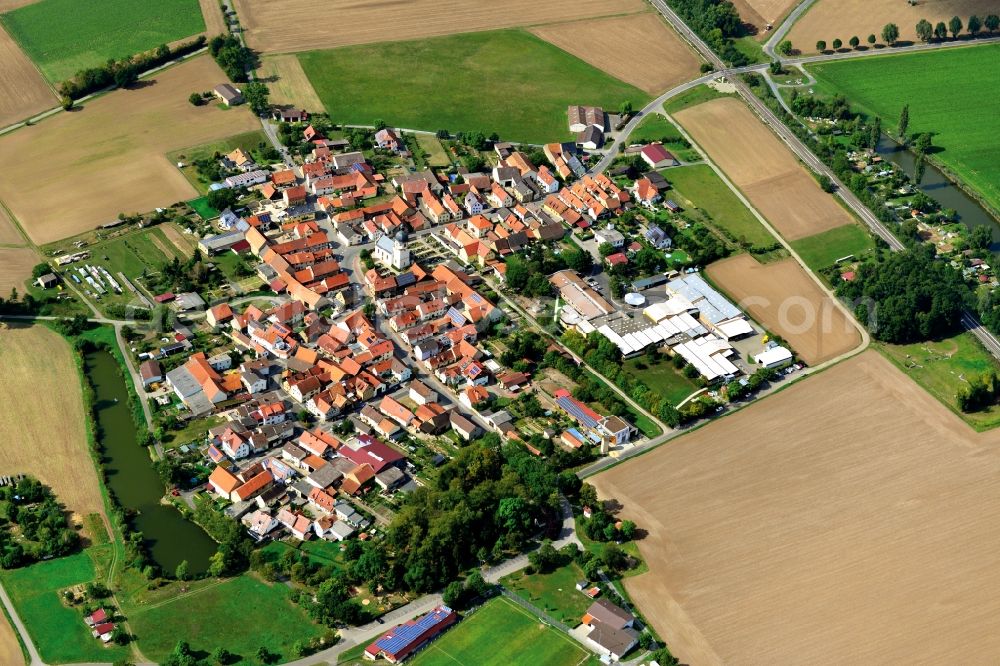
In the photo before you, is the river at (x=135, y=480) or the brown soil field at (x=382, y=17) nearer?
the river at (x=135, y=480)

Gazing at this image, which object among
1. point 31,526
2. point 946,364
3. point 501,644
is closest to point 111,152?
point 31,526

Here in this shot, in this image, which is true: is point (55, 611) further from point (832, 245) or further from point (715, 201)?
point (832, 245)

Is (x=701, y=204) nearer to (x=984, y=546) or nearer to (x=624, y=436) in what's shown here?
(x=624, y=436)

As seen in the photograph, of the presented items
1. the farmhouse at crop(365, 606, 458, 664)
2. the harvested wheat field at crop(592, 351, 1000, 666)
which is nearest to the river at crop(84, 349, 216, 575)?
the farmhouse at crop(365, 606, 458, 664)

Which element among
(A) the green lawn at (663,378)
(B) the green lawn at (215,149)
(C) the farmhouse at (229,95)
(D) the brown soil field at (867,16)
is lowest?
(A) the green lawn at (663,378)

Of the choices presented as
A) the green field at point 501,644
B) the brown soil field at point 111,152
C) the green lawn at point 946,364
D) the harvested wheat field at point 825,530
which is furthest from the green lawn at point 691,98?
the green field at point 501,644

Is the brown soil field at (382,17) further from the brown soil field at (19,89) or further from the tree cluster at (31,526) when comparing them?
the tree cluster at (31,526)

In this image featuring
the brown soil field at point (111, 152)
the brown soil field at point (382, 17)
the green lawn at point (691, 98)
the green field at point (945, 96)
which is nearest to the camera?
the brown soil field at point (111, 152)

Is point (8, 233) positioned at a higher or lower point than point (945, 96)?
higher
